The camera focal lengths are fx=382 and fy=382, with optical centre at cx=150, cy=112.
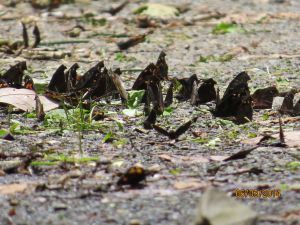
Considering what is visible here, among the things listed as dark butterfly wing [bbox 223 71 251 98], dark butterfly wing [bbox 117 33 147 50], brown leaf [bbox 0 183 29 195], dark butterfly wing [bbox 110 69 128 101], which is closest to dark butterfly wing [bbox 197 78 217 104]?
dark butterfly wing [bbox 223 71 251 98]

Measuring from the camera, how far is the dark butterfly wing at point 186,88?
7.48ft

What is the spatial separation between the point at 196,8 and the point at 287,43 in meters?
2.53

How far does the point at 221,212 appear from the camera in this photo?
90 cm

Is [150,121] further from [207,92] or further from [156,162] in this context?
[207,92]

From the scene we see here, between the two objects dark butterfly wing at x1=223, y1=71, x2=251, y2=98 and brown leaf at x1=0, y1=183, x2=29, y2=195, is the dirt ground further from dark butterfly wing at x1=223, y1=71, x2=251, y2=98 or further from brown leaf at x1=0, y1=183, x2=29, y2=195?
dark butterfly wing at x1=223, y1=71, x2=251, y2=98

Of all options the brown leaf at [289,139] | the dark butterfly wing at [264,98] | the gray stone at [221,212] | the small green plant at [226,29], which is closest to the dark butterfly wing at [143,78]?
the dark butterfly wing at [264,98]

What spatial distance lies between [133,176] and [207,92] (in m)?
1.12

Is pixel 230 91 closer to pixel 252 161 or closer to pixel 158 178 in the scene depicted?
pixel 252 161

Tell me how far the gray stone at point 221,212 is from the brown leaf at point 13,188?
553 mm

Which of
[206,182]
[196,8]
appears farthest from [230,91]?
[196,8]

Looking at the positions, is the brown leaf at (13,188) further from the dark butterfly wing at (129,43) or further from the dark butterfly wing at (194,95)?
the dark butterfly wing at (129,43)

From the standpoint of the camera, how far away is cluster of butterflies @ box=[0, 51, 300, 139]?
1949mm
